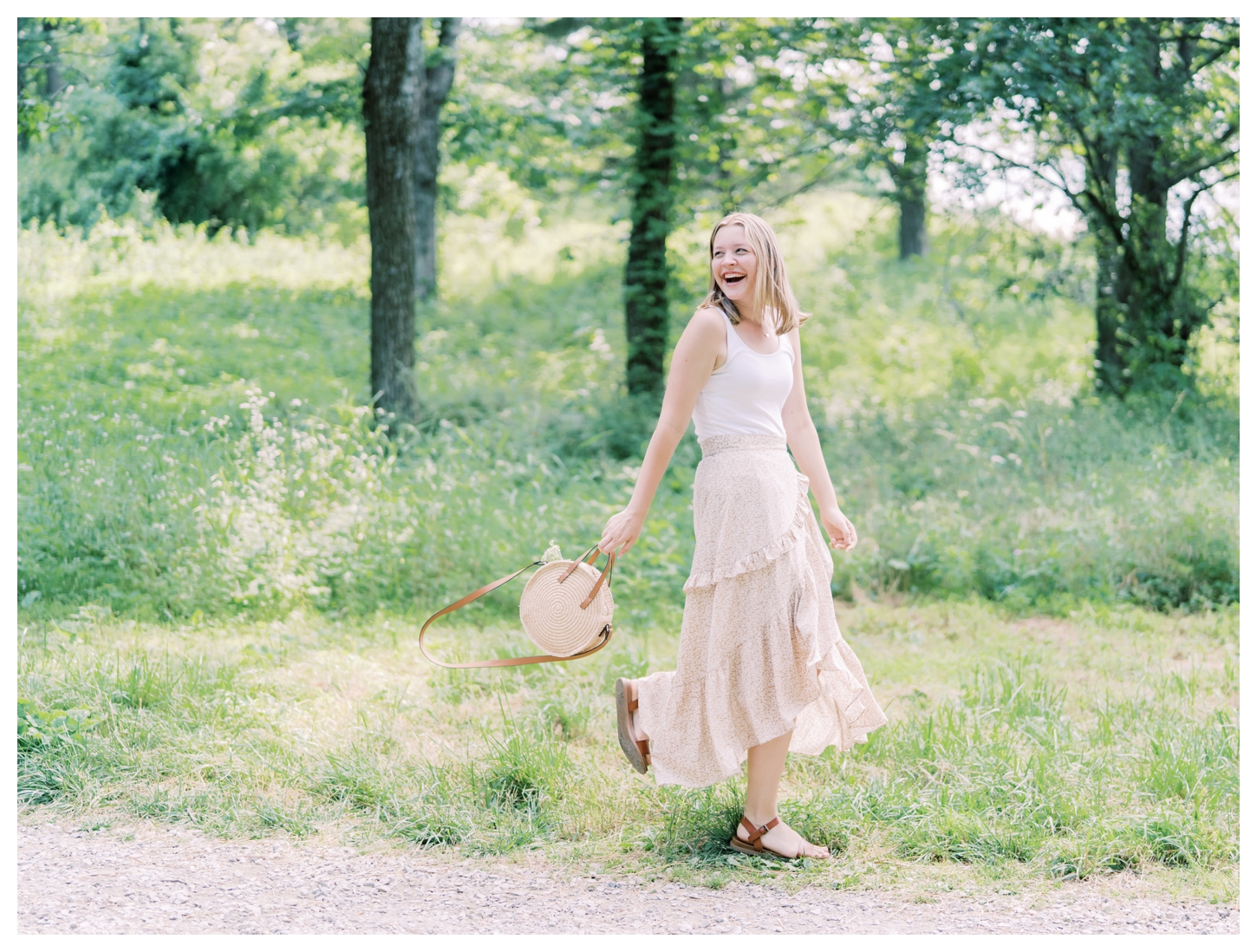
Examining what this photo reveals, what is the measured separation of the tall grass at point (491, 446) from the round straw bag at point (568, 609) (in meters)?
2.62

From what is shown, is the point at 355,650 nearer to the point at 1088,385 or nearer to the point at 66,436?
the point at 66,436

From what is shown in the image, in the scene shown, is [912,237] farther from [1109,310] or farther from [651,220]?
[651,220]

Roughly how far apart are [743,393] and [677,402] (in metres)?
0.21

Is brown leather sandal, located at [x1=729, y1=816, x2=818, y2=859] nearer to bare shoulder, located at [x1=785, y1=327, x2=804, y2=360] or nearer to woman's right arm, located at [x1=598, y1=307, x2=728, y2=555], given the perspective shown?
woman's right arm, located at [x1=598, y1=307, x2=728, y2=555]

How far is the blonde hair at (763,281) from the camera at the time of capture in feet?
11.3

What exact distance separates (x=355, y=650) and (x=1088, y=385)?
27.3ft

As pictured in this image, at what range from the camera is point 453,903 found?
130 inches

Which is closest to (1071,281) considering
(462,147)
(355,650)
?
(462,147)

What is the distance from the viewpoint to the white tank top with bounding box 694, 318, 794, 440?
3432mm

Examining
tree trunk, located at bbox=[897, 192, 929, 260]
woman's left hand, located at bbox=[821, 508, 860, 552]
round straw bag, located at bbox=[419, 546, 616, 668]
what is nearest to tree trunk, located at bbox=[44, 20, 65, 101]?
round straw bag, located at bbox=[419, 546, 616, 668]

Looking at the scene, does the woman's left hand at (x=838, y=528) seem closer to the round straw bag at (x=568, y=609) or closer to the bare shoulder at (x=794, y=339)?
the bare shoulder at (x=794, y=339)

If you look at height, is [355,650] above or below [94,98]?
below

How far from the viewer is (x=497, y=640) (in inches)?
228

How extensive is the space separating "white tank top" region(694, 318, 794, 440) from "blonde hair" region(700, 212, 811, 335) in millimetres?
97
